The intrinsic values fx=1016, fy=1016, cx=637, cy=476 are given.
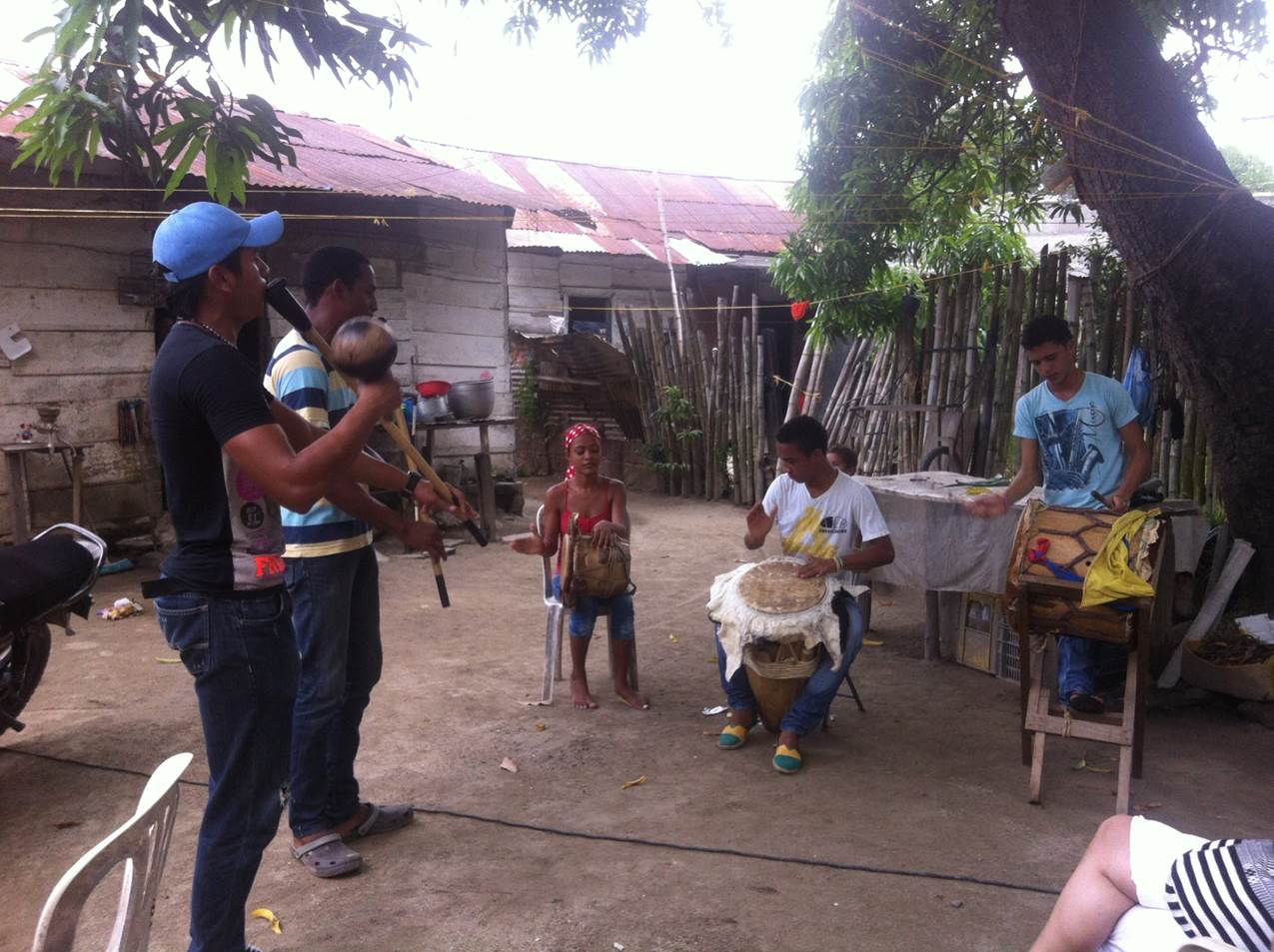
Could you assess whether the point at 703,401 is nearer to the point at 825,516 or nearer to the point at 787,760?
the point at 825,516

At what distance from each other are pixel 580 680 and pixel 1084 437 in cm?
264

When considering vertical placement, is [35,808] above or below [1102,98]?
below

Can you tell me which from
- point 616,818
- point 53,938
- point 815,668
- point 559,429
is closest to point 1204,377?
point 815,668

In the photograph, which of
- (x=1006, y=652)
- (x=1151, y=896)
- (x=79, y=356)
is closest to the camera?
(x=1151, y=896)

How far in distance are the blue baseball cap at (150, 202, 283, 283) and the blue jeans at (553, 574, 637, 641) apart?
291 centimetres

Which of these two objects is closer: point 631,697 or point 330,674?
point 330,674

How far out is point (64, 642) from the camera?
6.24 m

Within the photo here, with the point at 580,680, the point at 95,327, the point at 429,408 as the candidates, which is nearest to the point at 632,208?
the point at 429,408

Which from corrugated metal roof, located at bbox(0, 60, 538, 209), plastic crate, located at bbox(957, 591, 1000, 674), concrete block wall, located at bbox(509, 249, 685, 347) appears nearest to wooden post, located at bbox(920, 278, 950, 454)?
plastic crate, located at bbox(957, 591, 1000, 674)

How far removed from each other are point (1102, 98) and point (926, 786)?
3430 mm

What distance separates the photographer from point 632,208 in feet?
55.8

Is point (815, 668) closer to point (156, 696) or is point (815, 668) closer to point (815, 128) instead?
point (156, 696)

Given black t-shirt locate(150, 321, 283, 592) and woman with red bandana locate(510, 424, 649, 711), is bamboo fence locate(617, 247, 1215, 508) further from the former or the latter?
black t-shirt locate(150, 321, 283, 592)

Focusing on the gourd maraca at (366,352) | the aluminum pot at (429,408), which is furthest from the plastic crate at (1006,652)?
the aluminum pot at (429,408)
